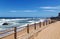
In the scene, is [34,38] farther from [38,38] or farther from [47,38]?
[47,38]

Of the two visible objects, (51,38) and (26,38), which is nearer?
(26,38)

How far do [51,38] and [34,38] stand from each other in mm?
1521

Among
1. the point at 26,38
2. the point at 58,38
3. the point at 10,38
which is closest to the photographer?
the point at 26,38

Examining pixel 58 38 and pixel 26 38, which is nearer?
pixel 26 38

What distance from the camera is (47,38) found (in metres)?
11.4

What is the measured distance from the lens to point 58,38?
11273mm

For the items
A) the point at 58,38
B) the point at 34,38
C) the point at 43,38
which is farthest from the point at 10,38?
the point at 58,38

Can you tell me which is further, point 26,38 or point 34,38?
point 34,38

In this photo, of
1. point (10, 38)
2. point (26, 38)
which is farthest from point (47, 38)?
point (10, 38)

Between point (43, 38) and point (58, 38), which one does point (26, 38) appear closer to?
point (43, 38)

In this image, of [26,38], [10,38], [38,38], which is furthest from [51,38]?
[10,38]

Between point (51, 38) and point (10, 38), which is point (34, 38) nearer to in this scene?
point (51, 38)

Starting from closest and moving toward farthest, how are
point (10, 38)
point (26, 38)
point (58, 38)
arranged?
point (26, 38), point (58, 38), point (10, 38)

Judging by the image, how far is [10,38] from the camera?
12.5 m
